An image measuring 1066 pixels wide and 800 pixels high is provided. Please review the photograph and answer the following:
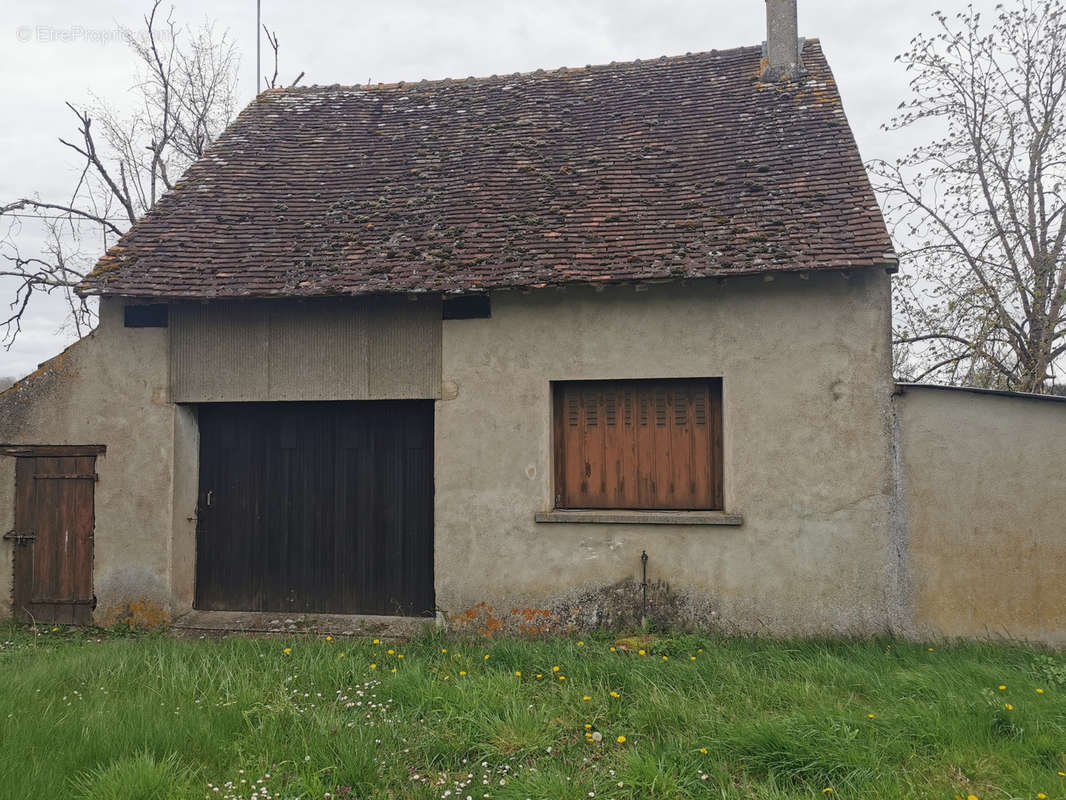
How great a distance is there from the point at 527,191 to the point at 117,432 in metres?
5.44

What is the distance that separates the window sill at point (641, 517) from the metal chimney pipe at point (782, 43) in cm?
624

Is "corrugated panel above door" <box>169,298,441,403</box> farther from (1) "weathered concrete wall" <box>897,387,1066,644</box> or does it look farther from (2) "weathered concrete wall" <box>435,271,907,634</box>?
(1) "weathered concrete wall" <box>897,387,1066,644</box>

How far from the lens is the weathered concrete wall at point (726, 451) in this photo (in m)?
7.02

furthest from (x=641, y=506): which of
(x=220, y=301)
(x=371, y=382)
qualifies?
(x=220, y=301)

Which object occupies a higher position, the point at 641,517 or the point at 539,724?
the point at 641,517

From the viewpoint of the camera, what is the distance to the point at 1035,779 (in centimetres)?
405

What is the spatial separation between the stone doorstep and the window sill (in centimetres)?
162

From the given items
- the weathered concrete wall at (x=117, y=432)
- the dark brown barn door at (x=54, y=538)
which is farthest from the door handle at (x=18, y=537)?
the weathered concrete wall at (x=117, y=432)

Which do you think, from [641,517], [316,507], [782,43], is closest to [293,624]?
[316,507]

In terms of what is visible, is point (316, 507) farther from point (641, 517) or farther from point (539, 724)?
point (539, 724)

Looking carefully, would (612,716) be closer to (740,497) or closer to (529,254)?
(740,497)

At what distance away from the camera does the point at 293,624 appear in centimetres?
803

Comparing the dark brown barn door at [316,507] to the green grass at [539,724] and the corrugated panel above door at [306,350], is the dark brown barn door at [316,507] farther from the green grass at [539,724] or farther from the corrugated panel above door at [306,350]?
the green grass at [539,724]

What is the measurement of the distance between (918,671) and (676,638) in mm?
2022
